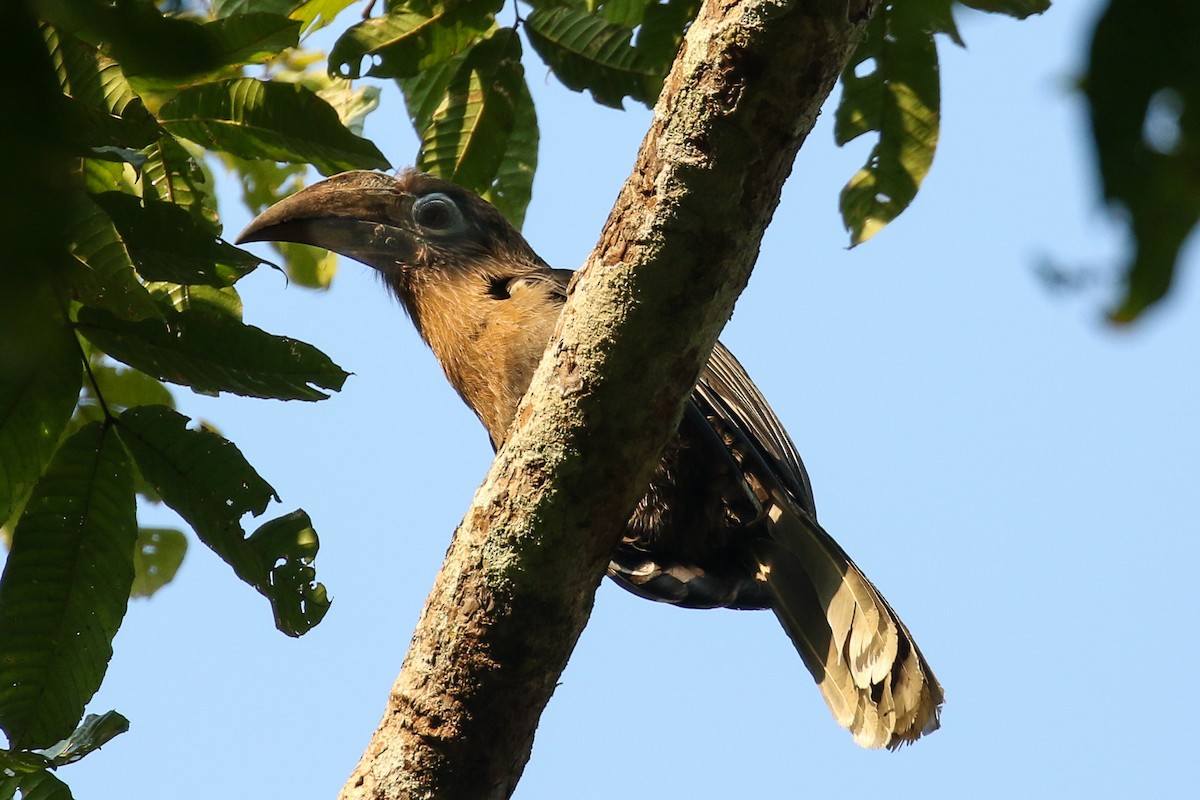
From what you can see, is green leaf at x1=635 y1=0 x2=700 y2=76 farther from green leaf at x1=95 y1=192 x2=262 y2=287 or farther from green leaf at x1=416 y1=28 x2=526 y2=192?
green leaf at x1=95 y1=192 x2=262 y2=287

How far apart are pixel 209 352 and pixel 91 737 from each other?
0.84 m

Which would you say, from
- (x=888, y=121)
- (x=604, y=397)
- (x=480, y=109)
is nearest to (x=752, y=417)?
(x=888, y=121)

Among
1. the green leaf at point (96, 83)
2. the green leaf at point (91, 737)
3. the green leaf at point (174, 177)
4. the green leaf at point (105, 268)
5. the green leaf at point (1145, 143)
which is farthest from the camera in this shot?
the green leaf at point (174, 177)

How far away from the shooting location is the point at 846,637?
3.44 meters

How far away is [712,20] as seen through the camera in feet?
8.19

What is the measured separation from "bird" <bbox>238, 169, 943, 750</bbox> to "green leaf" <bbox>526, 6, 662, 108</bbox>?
1.63 ft

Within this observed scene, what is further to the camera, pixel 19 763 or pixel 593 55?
pixel 593 55

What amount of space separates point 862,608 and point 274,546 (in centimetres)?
164

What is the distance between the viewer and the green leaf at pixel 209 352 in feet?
8.22

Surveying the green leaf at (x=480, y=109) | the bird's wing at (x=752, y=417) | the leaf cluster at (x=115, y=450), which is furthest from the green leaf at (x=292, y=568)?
the bird's wing at (x=752, y=417)

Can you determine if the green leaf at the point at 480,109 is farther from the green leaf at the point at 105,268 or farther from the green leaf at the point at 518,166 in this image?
the green leaf at the point at 105,268

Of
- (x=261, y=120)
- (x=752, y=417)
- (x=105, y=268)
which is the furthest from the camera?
(x=752, y=417)

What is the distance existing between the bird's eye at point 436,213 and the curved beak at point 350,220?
0.04m

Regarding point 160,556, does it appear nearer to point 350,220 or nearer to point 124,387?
point 124,387
